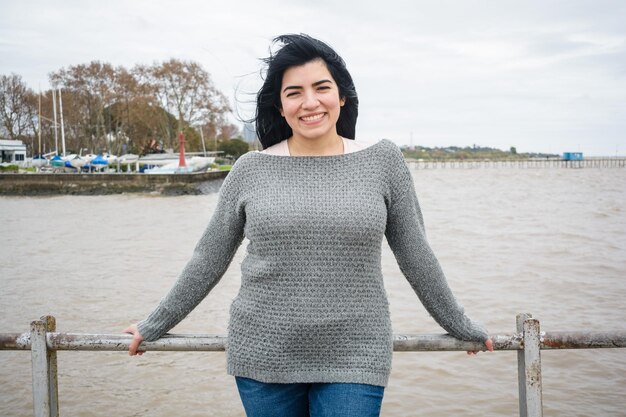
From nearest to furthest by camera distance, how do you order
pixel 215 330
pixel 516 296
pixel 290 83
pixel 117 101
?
1. pixel 290 83
2. pixel 215 330
3. pixel 516 296
4. pixel 117 101

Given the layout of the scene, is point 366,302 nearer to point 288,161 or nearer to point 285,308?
point 285,308

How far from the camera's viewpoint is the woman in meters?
2.05

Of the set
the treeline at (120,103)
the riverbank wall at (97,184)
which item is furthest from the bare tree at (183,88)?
the riverbank wall at (97,184)

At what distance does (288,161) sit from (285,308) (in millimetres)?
492

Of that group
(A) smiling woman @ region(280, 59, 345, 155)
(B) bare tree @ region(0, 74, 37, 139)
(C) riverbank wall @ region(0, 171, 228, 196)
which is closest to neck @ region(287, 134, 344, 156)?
(A) smiling woman @ region(280, 59, 345, 155)

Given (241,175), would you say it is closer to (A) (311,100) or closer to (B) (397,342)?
(A) (311,100)

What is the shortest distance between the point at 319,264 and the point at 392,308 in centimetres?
763

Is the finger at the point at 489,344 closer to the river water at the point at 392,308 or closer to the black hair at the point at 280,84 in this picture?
the black hair at the point at 280,84

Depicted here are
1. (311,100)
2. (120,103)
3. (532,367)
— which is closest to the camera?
(311,100)

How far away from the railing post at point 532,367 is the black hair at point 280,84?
0.94 meters

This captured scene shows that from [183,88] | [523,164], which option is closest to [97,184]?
[183,88]

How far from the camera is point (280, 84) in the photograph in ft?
7.42

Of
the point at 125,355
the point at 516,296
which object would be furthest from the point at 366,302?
the point at 516,296

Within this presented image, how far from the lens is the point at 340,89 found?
89.9 inches
